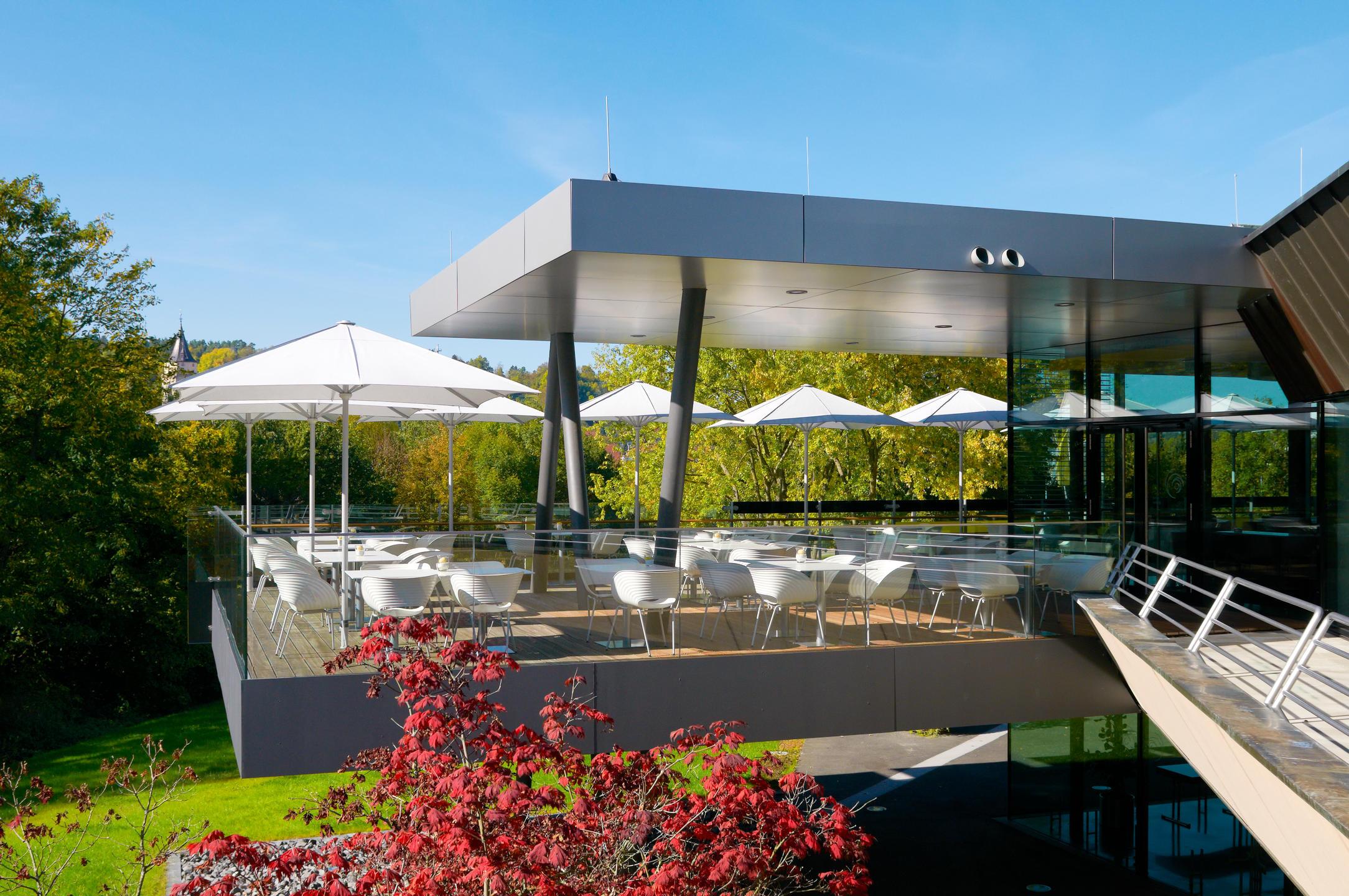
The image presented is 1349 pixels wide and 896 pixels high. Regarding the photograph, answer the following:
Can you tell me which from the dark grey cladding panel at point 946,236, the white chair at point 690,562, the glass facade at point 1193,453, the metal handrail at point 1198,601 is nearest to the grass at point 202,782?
the glass facade at point 1193,453

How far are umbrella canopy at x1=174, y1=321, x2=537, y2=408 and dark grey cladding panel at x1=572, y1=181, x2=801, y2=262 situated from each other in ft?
6.00

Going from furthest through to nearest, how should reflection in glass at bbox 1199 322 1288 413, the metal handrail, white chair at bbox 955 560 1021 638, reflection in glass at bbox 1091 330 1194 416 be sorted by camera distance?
reflection in glass at bbox 1091 330 1194 416
reflection in glass at bbox 1199 322 1288 413
white chair at bbox 955 560 1021 638
the metal handrail

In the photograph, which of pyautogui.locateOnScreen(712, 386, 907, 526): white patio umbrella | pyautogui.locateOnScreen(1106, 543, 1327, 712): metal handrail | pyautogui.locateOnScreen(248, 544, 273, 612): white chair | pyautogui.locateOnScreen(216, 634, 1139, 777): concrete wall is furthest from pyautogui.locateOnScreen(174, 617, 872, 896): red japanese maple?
pyautogui.locateOnScreen(712, 386, 907, 526): white patio umbrella

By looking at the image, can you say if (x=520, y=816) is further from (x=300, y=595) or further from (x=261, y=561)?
(x=261, y=561)

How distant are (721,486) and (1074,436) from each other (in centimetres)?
1702

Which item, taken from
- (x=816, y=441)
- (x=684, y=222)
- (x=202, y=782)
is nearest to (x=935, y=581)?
(x=684, y=222)

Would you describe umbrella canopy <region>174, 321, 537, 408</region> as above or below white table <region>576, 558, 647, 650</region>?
above

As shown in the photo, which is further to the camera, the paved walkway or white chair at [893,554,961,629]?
the paved walkway

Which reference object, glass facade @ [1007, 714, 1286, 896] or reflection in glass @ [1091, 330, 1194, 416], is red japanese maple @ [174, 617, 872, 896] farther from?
glass facade @ [1007, 714, 1286, 896]

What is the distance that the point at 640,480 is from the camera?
3309 centimetres

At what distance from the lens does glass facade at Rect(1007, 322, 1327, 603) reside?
12023 mm

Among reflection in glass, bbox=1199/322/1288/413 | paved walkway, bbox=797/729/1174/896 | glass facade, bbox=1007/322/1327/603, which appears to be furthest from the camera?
paved walkway, bbox=797/729/1174/896

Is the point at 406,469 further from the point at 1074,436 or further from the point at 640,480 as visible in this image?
the point at 1074,436

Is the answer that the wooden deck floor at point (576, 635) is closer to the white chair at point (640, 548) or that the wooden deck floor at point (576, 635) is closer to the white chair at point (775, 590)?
the white chair at point (775, 590)
